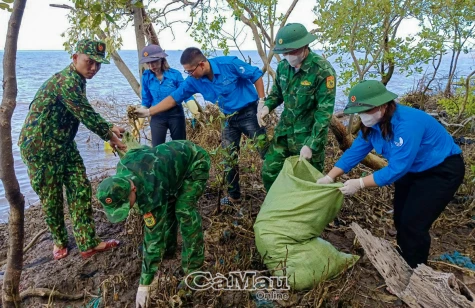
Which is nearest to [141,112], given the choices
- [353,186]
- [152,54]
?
[152,54]

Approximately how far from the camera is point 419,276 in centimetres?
238

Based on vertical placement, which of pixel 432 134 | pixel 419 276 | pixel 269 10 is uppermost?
pixel 269 10

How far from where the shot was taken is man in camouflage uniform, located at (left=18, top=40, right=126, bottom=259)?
9.62ft

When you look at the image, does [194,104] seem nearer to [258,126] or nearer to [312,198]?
[258,126]

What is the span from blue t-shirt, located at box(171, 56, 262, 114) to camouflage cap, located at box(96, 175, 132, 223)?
1752 mm

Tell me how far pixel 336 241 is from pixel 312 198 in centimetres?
102

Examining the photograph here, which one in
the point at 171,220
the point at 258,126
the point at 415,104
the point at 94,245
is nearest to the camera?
the point at 171,220

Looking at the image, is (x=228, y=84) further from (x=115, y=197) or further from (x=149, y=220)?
(x=115, y=197)

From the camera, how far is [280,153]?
328 cm

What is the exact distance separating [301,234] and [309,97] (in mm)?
1104

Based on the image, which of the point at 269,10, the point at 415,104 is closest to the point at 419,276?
the point at 269,10

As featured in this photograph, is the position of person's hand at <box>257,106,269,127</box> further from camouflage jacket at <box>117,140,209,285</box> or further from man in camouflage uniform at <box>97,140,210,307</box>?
camouflage jacket at <box>117,140,209,285</box>

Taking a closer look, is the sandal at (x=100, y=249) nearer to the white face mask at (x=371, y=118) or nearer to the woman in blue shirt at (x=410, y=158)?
the woman in blue shirt at (x=410, y=158)

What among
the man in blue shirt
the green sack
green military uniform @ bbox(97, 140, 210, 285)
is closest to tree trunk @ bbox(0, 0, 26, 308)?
green military uniform @ bbox(97, 140, 210, 285)
